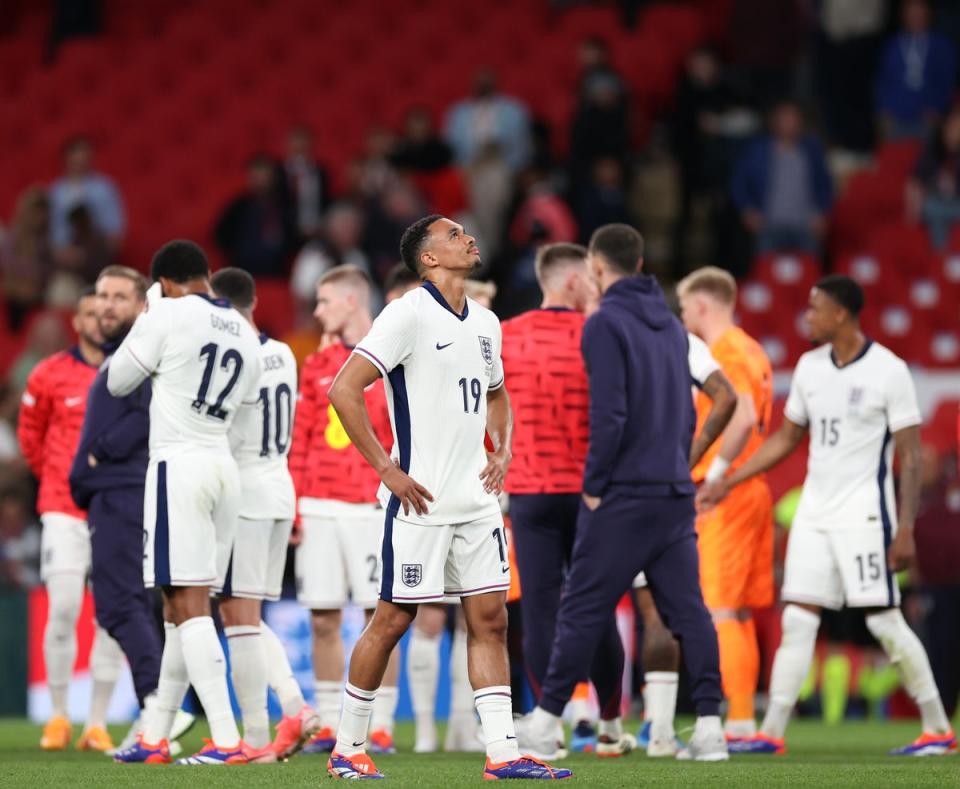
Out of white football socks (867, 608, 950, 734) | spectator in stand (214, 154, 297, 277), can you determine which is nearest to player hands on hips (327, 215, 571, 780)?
white football socks (867, 608, 950, 734)

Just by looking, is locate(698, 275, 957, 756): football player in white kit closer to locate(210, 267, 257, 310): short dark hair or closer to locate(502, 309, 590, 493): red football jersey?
locate(502, 309, 590, 493): red football jersey

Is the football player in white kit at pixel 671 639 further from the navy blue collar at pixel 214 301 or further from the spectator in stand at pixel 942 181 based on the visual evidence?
the spectator in stand at pixel 942 181

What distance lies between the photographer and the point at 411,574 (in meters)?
7.32

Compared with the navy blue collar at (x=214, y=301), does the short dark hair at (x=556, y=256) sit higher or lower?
higher

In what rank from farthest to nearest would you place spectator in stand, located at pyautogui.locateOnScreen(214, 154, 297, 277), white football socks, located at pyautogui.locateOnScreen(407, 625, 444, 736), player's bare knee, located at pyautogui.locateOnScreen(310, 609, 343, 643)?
spectator in stand, located at pyautogui.locateOnScreen(214, 154, 297, 277), white football socks, located at pyautogui.locateOnScreen(407, 625, 444, 736), player's bare knee, located at pyautogui.locateOnScreen(310, 609, 343, 643)

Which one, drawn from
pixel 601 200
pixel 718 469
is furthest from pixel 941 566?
pixel 601 200

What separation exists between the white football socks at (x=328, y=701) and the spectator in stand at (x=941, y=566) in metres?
5.32

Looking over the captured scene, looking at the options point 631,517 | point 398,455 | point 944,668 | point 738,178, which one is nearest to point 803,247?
point 738,178

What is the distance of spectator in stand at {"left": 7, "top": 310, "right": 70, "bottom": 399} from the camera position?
15836 millimetres

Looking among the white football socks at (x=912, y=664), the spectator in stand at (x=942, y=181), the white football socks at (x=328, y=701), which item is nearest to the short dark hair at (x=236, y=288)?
the white football socks at (x=328, y=701)

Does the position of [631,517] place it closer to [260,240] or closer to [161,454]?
[161,454]

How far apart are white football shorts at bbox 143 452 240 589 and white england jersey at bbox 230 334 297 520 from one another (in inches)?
23.8

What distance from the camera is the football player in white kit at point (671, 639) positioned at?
916 centimetres

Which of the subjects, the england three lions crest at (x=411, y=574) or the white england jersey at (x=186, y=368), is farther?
the white england jersey at (x=186, y=368)
